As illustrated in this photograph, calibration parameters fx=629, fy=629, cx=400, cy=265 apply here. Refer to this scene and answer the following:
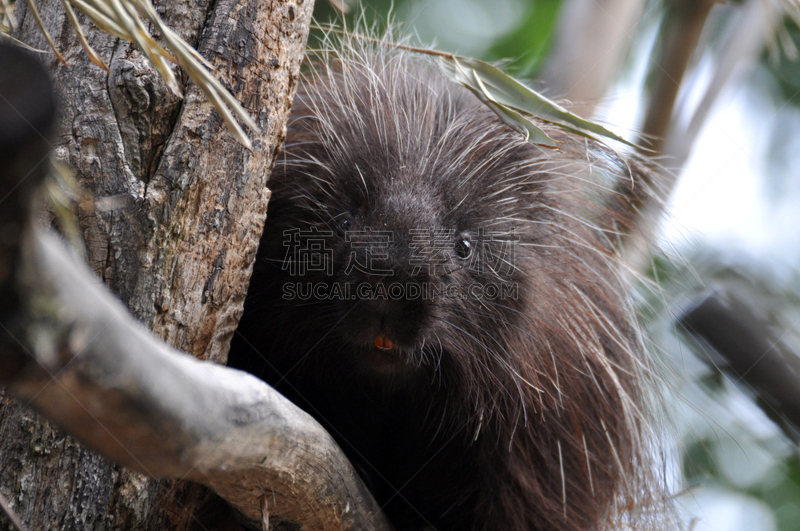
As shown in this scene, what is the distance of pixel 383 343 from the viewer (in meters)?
1.54

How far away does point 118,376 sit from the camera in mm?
633

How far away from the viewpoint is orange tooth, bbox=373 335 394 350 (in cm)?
152

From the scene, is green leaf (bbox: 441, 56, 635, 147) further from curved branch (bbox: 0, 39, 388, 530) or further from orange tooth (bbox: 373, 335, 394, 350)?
curved branch (bbox: 0, 39, 388, 530)

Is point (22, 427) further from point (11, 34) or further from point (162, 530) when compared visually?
point (11, 34)

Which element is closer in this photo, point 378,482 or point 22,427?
point 22,427

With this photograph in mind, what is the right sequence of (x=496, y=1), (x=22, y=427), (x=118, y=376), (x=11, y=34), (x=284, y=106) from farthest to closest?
(x=496, y=1) < (x=284, y=106) < (x=11, y=34) < (x=22, y=427) < (x=118, y=376)

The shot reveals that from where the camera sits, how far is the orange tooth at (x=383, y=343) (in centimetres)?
152

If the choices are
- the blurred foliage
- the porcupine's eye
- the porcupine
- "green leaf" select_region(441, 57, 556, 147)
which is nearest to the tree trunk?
the porcupine

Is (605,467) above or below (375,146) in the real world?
below

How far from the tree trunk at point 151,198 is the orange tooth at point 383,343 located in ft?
1.23

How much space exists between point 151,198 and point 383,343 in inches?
24.9

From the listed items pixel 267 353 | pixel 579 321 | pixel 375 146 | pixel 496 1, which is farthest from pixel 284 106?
pixel 496 1

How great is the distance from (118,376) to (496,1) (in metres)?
5.13

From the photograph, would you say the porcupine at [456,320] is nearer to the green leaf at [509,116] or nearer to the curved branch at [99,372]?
the green leaf at [509,116]
